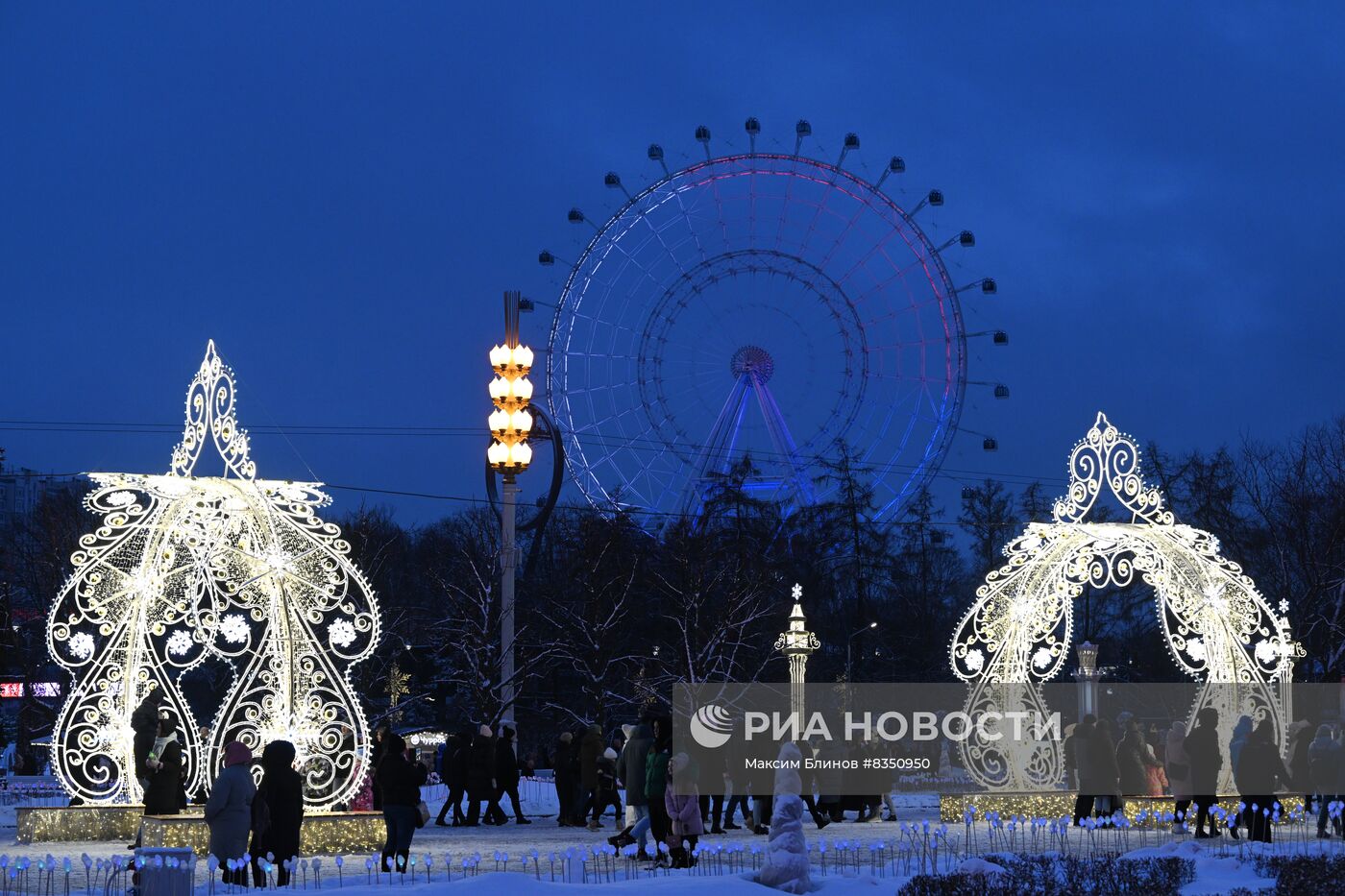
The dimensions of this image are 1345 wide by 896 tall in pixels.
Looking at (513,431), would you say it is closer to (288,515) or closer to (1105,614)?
(288,515)

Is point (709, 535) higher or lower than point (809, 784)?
higher

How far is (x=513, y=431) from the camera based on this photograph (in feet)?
103

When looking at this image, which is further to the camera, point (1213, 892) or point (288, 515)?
point (288, 515)

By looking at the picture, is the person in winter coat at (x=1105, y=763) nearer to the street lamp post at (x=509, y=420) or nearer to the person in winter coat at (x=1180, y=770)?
the person in winter coat at (x=1180, y=770)

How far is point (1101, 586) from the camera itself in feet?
72.3

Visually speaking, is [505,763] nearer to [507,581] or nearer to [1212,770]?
[507,581]

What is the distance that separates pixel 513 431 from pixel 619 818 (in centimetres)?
928

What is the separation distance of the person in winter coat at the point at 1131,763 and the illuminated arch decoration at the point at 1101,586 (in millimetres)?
806

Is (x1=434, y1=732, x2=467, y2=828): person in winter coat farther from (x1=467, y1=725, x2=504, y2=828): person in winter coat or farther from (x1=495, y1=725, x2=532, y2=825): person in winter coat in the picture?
(x1=495, y1=725, x2=532, y2=825): person in winter coat

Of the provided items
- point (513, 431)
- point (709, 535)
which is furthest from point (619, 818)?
point (709, 535)

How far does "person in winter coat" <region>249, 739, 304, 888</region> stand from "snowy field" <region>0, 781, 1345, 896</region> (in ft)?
1.20

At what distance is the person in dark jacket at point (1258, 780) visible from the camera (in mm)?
18719

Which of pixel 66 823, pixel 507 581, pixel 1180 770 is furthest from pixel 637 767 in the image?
pixel 507 581

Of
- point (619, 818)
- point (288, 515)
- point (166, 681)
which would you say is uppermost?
point (288, 515)
